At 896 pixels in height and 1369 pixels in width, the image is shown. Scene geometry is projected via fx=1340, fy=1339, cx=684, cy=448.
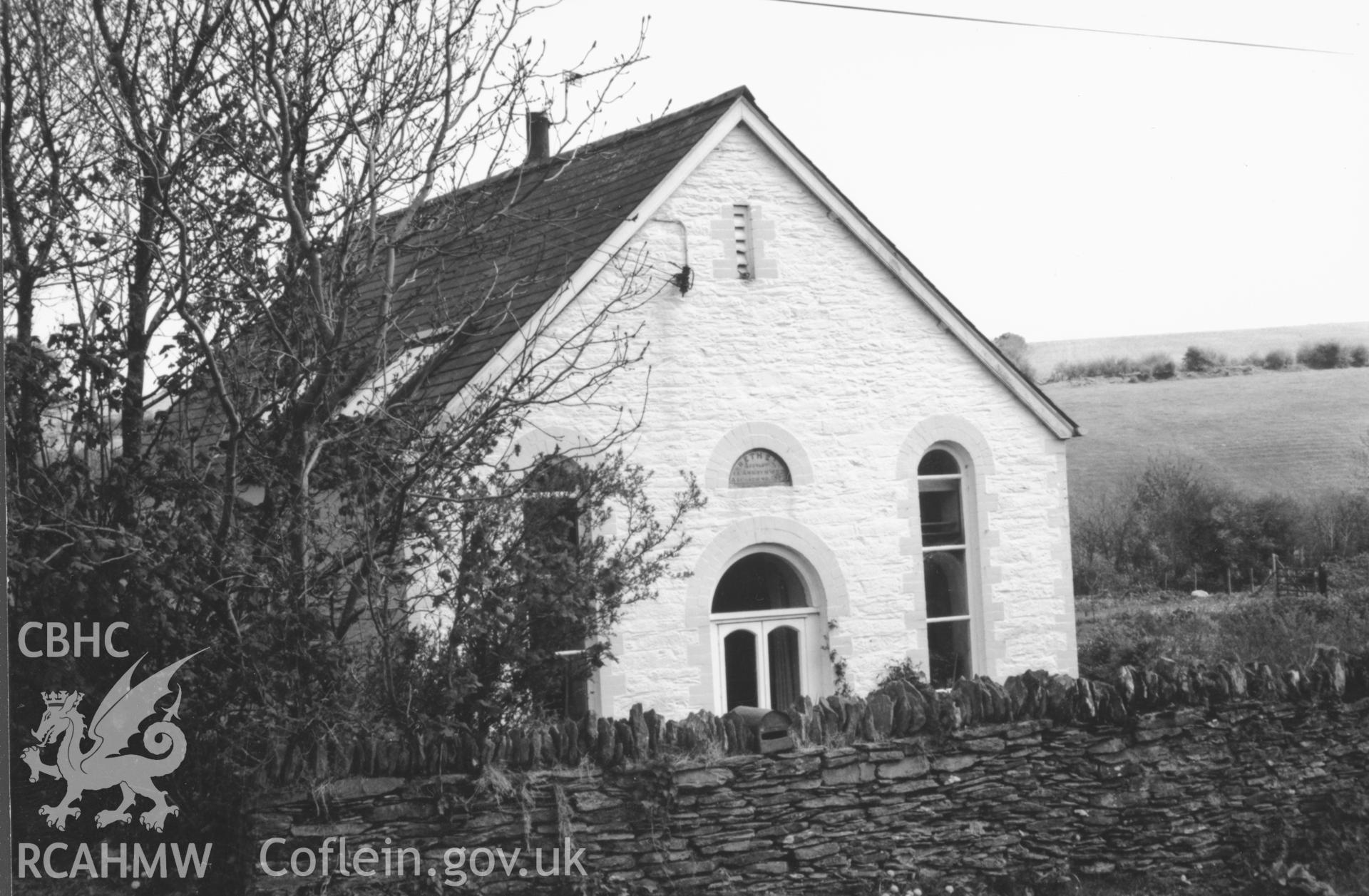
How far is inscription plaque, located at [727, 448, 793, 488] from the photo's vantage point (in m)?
13.5

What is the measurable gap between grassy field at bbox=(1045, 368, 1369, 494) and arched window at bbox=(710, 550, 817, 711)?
18.0 metres

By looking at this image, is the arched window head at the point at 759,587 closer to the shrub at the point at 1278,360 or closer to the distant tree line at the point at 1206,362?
the distant tree line at the point at 1206,362

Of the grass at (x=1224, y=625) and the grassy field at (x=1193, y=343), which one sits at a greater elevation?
the grassy field at (x=1193, y=343)

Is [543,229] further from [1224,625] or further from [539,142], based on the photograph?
[1224,625]

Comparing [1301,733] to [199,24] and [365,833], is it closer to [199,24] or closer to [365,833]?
[365,833]


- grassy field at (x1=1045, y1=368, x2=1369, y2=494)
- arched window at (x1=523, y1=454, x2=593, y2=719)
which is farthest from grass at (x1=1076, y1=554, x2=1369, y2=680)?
arched window at (x1=523, y1=454, x2=593, y2=719)

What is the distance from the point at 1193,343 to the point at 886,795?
4451 cm

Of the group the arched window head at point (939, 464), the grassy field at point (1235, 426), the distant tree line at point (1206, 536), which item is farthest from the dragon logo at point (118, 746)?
the grassy field at point (1235, 426)

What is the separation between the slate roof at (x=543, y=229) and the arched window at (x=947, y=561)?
4.33 metres

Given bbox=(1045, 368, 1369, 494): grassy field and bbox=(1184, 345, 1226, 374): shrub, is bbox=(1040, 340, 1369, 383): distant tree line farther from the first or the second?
bbox=(1045, 368, 1369, 494): grassy field

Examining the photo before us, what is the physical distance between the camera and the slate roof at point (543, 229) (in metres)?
11.0

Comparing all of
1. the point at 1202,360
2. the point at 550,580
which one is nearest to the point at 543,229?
the point at 550,580

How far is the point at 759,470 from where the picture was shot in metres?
13.6

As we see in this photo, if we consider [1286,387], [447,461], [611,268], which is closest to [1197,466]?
[1286,387]
